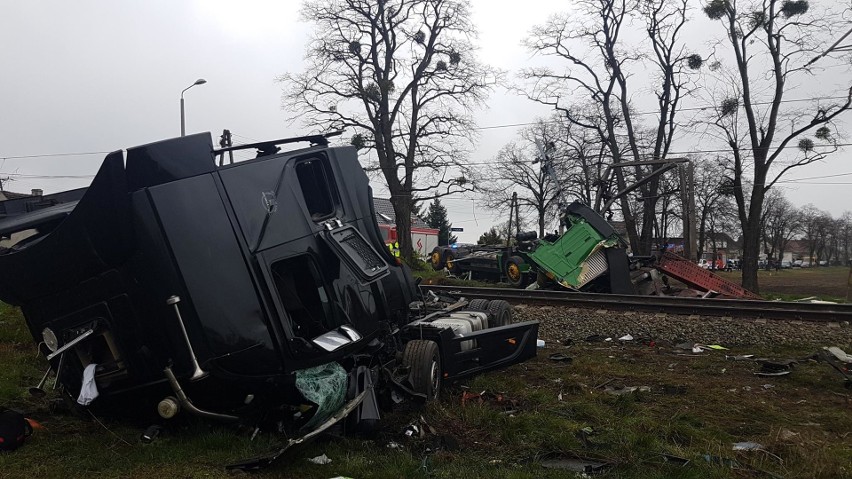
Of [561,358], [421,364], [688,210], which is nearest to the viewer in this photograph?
[421,364]

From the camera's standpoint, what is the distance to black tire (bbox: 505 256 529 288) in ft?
55.7

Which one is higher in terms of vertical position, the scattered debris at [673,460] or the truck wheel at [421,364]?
the truck wheel at [421,364]

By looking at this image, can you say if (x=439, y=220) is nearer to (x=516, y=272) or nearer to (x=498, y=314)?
(x=516, y=272)

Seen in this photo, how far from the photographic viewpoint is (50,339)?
3830 millimetres

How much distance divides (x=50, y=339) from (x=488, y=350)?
3668 mm

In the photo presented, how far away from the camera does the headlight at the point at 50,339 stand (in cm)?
379

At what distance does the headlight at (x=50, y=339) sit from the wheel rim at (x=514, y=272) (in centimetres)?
1403

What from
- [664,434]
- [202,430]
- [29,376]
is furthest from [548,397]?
[29,376]

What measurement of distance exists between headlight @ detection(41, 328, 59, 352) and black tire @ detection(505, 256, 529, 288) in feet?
45.9

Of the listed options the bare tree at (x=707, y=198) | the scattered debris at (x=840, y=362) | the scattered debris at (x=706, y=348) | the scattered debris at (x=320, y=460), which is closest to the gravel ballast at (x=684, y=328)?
the scattered debris at (x=706, y=348)

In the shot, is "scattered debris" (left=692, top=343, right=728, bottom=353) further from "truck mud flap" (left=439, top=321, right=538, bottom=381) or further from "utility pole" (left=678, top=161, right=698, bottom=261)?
"utility pole" (left=678, top=161, right=698, bottom=261)

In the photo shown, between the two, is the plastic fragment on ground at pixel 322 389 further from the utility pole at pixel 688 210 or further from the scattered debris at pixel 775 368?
the utility pole at pixel 688 210

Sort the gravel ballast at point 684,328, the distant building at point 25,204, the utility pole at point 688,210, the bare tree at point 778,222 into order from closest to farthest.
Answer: the distant building at point 25,204, the gravel ballast at point 684,328, the utility pole at point 688,210, the bare tree at point 778,222

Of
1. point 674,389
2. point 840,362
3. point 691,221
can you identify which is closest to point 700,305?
point 691,221
